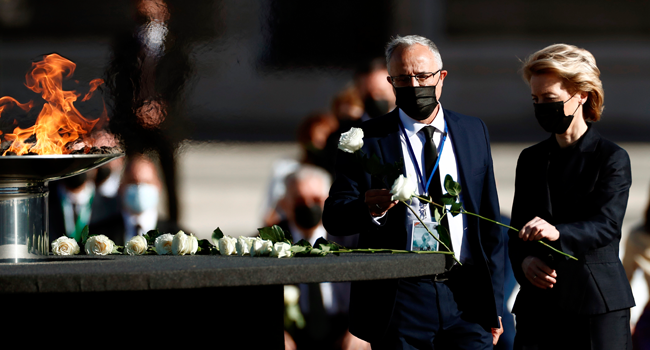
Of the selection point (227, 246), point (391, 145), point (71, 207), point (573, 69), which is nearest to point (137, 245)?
point (227, 246)

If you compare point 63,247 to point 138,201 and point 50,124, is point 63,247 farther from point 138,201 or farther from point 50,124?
point 138,201

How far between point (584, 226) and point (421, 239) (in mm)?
562

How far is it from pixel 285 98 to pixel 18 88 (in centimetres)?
159

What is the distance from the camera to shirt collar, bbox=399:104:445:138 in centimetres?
247

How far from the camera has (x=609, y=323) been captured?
7.68 ft

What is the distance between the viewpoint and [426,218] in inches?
90.6

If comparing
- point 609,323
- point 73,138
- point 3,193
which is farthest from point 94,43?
point 609,323

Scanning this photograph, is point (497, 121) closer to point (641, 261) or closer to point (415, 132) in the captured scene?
point (641, 261)

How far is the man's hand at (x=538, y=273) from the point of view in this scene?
2408mm

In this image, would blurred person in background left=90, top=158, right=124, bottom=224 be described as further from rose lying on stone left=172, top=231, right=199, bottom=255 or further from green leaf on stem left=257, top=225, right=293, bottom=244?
green leaf on stem left=257, top=225, right=293, bottom=244

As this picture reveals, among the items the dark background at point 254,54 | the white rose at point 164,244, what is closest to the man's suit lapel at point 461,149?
the white rose at point 164,244

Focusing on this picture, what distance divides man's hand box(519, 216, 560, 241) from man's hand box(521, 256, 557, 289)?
0.69 feet

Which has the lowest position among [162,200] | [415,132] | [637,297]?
[637,297]

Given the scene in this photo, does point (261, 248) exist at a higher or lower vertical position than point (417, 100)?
lower
